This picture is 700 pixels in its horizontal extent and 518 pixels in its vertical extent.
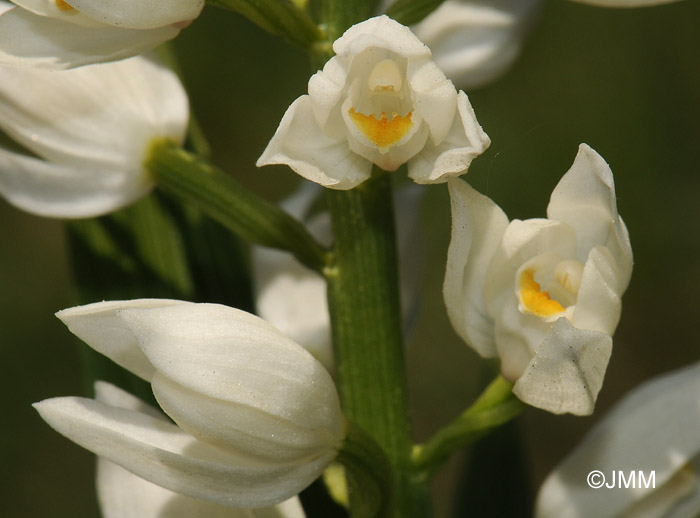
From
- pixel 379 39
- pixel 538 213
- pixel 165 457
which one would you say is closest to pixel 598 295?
pixel 379 39

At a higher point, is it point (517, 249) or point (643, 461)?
point (517, 249)

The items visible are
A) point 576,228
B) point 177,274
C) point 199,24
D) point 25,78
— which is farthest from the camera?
point 199,24

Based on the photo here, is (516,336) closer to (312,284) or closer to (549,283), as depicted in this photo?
(549,283)

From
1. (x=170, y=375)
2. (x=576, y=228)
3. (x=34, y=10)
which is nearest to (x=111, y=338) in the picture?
(x=170, y=375)

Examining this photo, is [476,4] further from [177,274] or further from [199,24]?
[199,24]

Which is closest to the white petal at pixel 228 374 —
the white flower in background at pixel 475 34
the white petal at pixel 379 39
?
the white petal at pixel 379 39

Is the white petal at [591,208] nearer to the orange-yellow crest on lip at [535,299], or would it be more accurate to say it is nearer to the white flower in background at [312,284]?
the orange-yellow crest on lip at [535,299]
